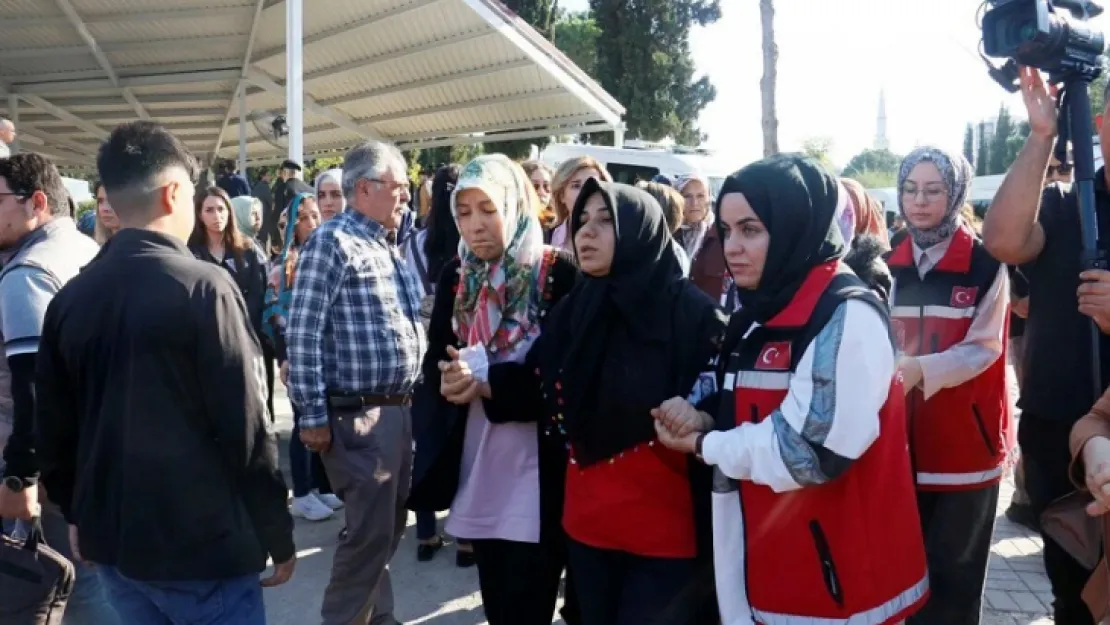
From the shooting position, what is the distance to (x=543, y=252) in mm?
2918

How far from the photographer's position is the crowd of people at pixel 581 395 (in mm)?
1892

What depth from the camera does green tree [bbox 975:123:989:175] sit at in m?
55.7

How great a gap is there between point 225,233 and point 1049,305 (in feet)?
15.1

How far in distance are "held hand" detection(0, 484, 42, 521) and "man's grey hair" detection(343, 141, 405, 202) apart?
5.02 feet

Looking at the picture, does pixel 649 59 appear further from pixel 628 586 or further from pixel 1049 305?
pixel 628 586

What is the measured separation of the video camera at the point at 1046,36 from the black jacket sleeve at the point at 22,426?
3202mm

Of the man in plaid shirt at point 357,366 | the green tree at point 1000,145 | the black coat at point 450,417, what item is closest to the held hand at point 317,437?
the man in plaid shirt at point 357,366

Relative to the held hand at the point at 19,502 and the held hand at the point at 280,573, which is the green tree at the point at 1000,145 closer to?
the held hand at the point at 280,573

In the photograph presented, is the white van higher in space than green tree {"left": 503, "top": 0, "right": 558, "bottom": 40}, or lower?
lower

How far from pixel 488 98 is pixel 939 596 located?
522 inches

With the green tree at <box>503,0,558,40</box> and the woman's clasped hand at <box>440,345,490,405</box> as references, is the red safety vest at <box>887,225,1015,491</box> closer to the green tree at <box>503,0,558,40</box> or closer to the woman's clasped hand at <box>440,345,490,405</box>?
the woman's clasped hand at <box>440,345,490,405</box>

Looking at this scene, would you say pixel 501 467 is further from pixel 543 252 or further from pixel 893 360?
pixel 893 360

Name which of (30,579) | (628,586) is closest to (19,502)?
(30,579)

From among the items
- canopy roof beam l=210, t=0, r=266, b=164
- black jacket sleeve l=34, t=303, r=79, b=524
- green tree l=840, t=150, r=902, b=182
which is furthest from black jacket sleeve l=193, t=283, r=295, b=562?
green tree l=840, t=150, r=902, b=182
